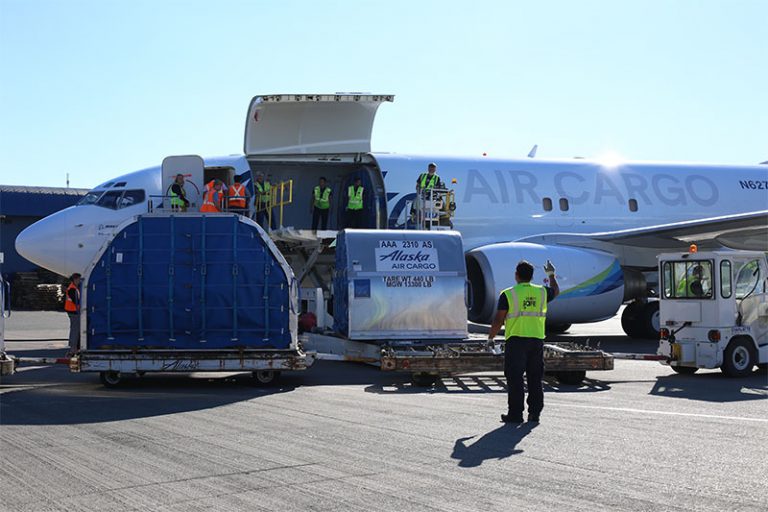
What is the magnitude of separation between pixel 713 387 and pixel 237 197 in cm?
783

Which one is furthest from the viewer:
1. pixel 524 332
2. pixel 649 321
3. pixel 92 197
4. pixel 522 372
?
pixel 649 321

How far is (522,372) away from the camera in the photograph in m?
8.77

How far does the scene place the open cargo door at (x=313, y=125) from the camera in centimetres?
1736

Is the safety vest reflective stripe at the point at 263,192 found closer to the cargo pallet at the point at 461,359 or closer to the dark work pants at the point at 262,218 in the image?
the dark work pants at the point at 262,218

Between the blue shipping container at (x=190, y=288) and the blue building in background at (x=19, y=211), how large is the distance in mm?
32649

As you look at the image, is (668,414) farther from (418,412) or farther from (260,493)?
(260,493)

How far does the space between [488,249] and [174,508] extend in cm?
1232

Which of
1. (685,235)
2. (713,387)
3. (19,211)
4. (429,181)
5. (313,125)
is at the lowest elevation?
(713,387)

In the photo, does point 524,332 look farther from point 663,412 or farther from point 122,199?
point 122,199

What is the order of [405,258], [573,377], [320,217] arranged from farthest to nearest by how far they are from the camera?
[320,217]
[405,258]
[573,377]

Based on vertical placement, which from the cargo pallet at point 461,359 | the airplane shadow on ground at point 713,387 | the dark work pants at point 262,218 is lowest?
the airplane shadow on ground at point 713,387

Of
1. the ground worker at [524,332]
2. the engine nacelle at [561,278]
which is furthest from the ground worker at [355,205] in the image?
the ground worker at [524,332]

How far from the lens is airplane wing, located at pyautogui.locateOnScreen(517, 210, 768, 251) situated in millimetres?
17859

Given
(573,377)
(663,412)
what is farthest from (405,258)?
(663,412)
